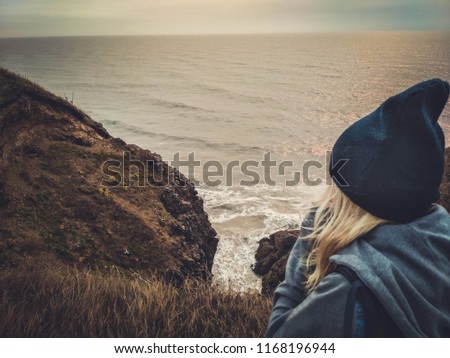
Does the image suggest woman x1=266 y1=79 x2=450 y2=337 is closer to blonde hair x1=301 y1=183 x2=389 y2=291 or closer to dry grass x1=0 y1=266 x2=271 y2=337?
blonde hair x1=301 y1=183 x2=389 y2=291

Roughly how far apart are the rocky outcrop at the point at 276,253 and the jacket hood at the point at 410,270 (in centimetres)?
565

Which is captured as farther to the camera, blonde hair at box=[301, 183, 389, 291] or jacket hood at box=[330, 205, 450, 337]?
blonde hair at box=[301, 183, 389, 291]

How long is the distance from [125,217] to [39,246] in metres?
1.52

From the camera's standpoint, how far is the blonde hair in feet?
4.96

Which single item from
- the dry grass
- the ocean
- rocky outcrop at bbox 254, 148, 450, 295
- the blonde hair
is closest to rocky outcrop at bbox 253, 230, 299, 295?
rocky outcrop at bbox 254, 148, 450, 295

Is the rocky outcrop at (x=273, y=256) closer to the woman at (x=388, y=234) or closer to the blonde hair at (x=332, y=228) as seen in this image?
the blonde hair at (x=332, y=228)

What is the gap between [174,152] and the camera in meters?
22.7

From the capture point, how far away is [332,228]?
161 centimetres

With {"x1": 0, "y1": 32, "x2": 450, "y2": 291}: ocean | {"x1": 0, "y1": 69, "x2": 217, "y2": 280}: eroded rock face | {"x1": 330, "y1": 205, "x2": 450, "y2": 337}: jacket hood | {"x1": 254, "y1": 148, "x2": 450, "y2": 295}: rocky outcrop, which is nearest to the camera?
{"x1": 330, "y1": 205, "x2": 450, "y2": 337}: jacket hood

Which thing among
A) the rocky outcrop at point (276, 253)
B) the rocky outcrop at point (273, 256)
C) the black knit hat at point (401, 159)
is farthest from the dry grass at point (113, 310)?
the rocky outcrop at point (273, 256)

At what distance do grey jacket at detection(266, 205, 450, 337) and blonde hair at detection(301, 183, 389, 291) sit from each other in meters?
0.05

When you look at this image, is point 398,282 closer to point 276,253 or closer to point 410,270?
point 410,270

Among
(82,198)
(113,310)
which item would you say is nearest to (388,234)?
(113,310)

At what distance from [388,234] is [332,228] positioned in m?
0.25
